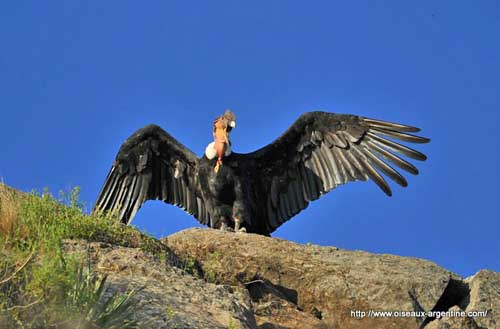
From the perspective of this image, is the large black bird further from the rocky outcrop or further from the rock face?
the rocky outcrop

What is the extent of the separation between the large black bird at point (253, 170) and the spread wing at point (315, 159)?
0.05 ft

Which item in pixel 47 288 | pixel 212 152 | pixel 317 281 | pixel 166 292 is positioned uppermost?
pixel 212 152

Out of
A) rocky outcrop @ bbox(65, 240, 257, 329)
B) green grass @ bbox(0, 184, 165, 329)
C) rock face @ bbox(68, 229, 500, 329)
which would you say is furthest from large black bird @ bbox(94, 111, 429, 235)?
green grass @ bbox(0, 184, 165, 329)

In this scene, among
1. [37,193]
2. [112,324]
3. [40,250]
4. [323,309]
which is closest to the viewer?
[112,324]

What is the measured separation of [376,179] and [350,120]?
1070mm

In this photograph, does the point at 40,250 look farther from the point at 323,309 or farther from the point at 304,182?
the point at 304,182

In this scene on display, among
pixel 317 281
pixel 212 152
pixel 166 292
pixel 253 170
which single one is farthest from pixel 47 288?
pixel 253 170

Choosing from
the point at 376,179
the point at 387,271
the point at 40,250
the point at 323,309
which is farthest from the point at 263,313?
the point at 376,179

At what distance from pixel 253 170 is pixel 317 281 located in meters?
4.74

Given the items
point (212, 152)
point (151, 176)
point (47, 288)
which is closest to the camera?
point (47, 288)

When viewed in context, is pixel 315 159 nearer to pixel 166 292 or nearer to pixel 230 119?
pixel 230 119

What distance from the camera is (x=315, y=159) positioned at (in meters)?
18.7

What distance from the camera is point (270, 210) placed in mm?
18750

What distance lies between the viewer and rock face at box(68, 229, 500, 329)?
41.5 ft
